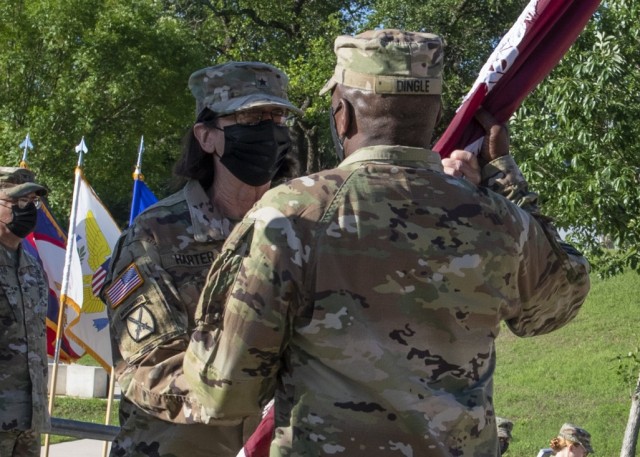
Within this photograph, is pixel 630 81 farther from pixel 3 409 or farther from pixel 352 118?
pixel 352 118

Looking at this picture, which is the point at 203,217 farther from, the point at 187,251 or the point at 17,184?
the point at 17,184

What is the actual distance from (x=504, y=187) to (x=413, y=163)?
40 centimetres

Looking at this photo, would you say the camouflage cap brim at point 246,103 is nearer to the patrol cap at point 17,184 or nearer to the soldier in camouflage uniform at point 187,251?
the soldier in camouflage uniform at point 187,251

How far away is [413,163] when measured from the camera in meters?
2.60

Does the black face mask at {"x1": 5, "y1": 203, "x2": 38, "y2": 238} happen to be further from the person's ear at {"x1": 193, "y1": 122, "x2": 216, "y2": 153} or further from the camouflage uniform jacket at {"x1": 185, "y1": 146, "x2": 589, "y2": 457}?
the camouflage uniform jacket at {"x1": 185, "y1": 146, "x2": 589, "y2": 457}

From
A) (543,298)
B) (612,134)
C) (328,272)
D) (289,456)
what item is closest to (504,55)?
(543,298)

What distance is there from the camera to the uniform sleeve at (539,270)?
107 inches

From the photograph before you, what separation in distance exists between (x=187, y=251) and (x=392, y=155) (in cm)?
107

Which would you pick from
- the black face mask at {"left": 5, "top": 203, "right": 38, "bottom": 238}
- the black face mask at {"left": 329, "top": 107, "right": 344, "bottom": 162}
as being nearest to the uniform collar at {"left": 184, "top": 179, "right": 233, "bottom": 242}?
the black face mask at {"left": 329, "top": 107, "right": 344, "bottom": 162}

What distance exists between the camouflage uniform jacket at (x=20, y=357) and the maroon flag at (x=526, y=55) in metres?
4.35

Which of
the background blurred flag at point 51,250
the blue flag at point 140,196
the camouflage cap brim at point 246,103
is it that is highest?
the camouflage cap brim at point 246,103

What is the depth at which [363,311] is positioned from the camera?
8.21 feet

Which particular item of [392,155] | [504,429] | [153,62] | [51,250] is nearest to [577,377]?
[504,429]

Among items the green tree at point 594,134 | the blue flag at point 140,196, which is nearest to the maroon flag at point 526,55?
the blue flag at point 140,196
